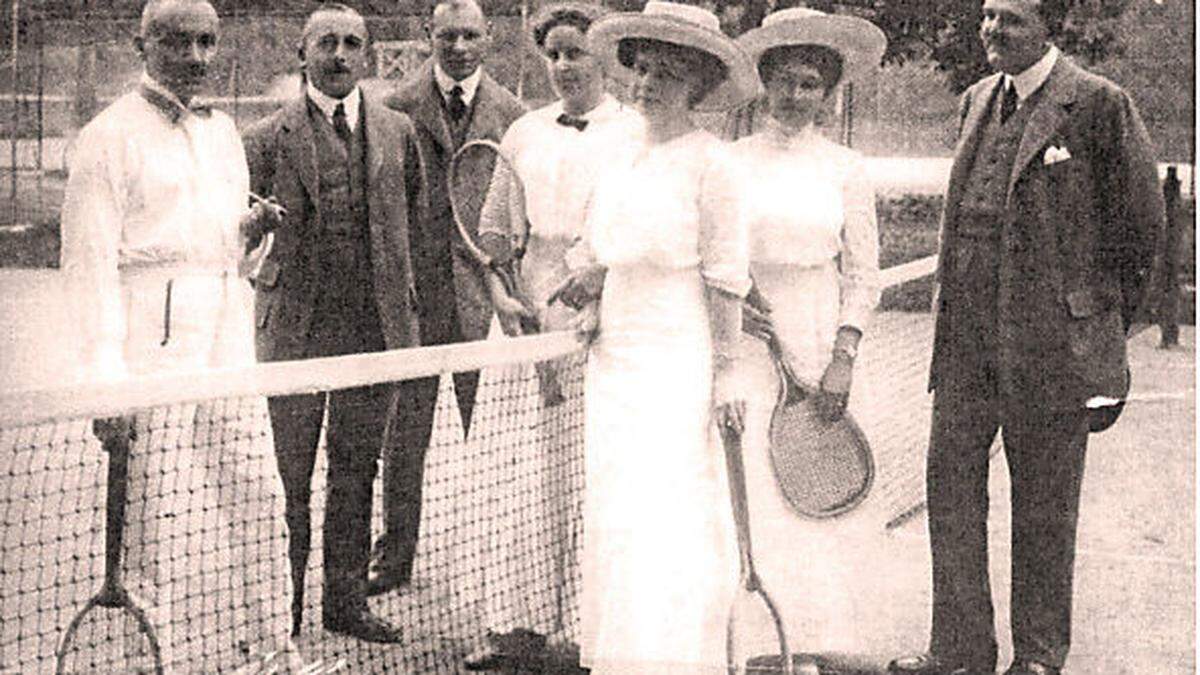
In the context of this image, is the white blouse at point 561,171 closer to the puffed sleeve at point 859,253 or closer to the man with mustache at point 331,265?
the man with mustache at point 331,265

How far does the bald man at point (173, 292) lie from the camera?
3283 mm

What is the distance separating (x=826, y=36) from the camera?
11.5 ft

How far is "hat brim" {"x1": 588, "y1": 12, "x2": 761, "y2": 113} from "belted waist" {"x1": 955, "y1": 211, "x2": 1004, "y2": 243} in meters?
0.46

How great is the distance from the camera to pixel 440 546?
14.9ft

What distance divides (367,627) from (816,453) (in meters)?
1.01

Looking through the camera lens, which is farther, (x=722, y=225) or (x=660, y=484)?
(x=660, y=484)

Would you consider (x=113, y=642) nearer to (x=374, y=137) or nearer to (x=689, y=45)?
(x=374, y=137)

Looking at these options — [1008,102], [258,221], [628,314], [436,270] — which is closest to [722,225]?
[628,314]

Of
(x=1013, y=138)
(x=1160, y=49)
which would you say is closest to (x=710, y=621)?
(x=1013, y=138)

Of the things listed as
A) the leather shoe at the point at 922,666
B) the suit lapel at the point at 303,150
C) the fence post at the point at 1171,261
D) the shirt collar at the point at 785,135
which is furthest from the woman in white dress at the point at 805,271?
the suit lapel at the point at 303,150

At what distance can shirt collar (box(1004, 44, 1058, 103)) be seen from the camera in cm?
331

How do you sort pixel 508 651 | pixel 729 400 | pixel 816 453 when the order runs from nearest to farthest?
pixel 729 400, pixel 816 453, pixel 508 651

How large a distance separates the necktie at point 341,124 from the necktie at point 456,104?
1.27ft

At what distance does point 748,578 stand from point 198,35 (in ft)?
4.67
